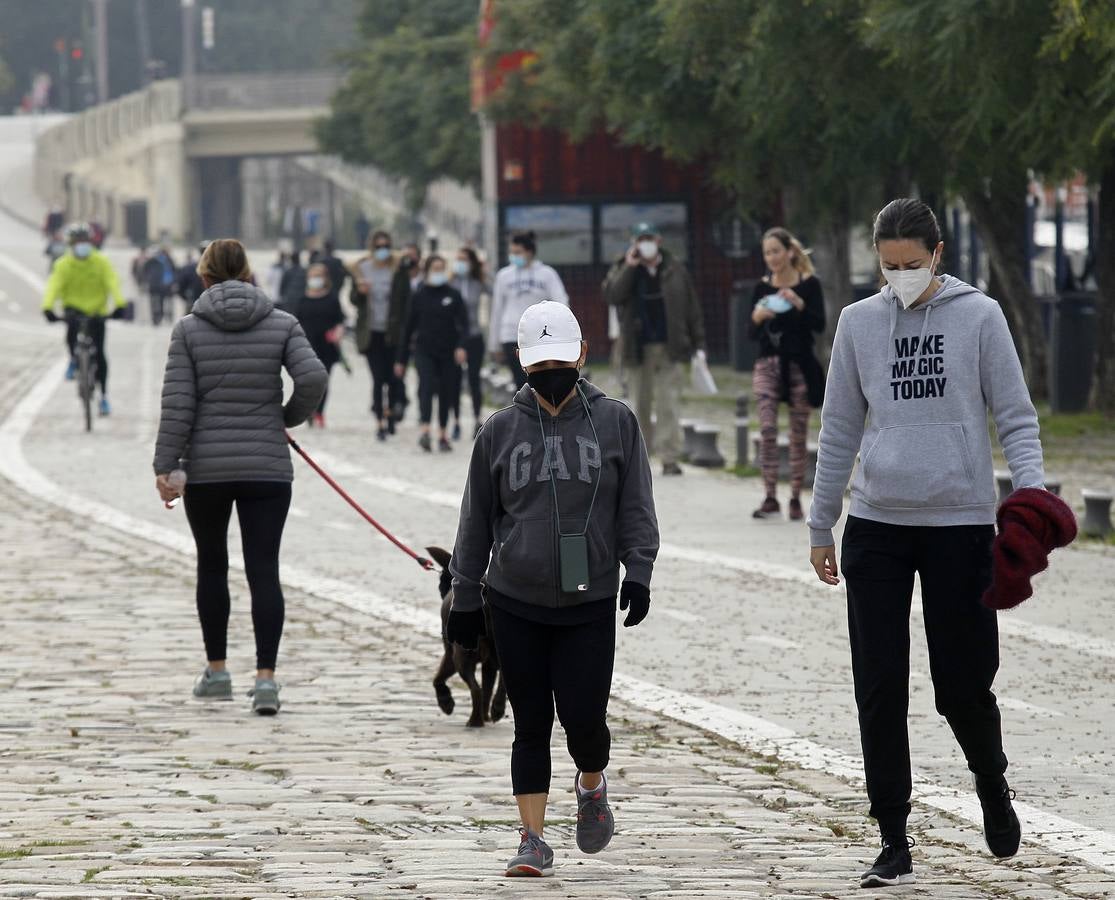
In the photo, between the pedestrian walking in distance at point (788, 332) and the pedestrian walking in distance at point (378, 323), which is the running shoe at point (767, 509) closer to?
the pedestrian walking in distance at point (788, 332)

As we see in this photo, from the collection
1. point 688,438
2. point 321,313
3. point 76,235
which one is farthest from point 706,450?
point 76,235

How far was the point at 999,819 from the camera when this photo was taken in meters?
5.75

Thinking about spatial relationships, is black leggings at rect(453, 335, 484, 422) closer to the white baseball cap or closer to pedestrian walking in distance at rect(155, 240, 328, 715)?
pedestrian walking in distance at rect(155, 240, 328, 715)

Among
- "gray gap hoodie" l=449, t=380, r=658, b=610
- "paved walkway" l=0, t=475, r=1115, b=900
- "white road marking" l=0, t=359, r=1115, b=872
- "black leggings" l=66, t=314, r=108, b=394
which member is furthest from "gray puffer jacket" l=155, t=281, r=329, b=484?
"black leggings" l=66, t=314, r=108, b=394

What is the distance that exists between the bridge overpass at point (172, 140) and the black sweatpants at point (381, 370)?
242 ft

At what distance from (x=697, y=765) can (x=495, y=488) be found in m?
1.87

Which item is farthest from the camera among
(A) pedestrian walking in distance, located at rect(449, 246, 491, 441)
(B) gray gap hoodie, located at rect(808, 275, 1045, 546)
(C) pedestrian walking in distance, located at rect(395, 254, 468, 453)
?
(A) pedestrian walking in distance, located at rect(449, 246, 491, 441)

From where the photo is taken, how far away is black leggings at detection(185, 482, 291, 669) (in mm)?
8344

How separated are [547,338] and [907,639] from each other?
117 cm

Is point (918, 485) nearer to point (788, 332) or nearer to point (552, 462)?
point (552, 462)

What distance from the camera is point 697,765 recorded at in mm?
7359

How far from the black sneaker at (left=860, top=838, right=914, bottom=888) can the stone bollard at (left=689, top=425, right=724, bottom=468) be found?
40.9ft

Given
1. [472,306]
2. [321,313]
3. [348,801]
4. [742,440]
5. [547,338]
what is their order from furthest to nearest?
[321,313], [472,306], [742,440], [348,801], [547,338]

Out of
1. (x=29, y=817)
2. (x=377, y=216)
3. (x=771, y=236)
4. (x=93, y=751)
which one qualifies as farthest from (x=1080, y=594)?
(x=377, y=216)
